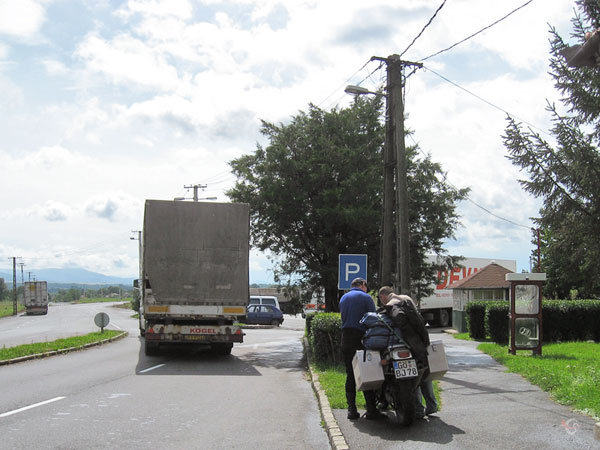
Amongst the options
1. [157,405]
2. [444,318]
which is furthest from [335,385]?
[444,318]

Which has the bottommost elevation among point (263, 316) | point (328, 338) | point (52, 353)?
point (263, 316)

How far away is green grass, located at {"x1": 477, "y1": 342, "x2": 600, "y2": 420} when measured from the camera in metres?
8.12

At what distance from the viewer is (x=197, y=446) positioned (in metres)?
6.61

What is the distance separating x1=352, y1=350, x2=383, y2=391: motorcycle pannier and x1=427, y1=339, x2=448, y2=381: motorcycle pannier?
28.1 inches

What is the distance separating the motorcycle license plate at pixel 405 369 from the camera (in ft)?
→ 22.7

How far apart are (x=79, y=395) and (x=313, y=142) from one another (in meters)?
11.4

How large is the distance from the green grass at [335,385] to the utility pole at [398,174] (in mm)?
2237

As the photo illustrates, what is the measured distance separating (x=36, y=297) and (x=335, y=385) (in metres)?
70.9

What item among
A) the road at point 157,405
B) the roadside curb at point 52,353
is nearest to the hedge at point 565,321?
the road at point 157,405

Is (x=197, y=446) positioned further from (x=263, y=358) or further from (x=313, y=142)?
(x=313, y=142)

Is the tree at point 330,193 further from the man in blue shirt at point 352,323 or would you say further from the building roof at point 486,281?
the building roof at point 486,281

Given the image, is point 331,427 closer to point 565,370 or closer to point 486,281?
point 565,370

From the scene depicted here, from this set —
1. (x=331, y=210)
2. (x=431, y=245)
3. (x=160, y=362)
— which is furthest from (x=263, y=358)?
(x=431, y=245)

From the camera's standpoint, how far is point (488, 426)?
22.5 ft
